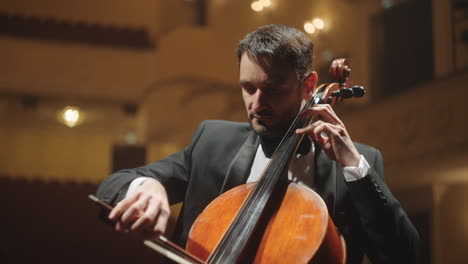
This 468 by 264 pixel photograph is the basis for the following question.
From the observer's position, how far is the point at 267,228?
141 centimetres

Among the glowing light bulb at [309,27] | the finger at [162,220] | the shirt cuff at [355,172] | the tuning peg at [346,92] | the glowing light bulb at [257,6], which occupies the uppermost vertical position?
the glowing light bulb at [257,6]

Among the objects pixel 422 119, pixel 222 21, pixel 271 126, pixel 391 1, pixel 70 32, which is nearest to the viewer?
pixel 271 126

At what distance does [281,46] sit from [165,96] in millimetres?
9057

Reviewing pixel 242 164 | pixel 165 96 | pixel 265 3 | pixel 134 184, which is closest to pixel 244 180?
pixel 242 164

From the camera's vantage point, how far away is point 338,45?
32.1 ft

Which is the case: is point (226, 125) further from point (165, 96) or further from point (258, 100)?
point (165, 96)

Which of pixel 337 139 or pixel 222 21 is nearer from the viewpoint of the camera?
pixel 337 139

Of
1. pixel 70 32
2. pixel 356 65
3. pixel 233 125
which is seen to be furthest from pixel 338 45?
pixel 233 125

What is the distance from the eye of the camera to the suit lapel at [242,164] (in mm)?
1691

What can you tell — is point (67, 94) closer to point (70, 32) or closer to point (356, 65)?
point (70, 32)

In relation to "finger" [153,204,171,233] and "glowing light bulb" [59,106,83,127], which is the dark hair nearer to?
"finger" [153,204,171,233]

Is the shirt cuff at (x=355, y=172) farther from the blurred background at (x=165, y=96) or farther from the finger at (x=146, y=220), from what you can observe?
the blurred background at (x=165, y=96)

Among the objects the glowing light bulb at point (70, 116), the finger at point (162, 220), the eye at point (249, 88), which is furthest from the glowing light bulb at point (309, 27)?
the finger at point (162, 220)

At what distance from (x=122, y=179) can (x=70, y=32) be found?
1028 cm
